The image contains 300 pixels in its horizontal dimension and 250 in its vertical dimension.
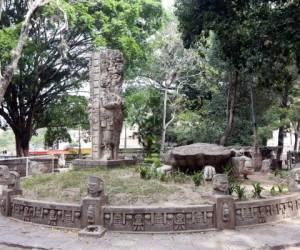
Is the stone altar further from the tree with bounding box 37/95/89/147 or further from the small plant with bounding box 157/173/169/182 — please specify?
the tree with bounding box 37/95/89/147

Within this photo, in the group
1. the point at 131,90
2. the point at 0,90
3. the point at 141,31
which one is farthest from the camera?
the point at 131,90

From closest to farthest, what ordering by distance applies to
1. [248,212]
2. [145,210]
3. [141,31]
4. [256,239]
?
1. [256,239]
2. [145,210]
3. [248,212]
4. [141,31]

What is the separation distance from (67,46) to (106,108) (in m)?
8.99

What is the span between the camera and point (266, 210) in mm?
8094

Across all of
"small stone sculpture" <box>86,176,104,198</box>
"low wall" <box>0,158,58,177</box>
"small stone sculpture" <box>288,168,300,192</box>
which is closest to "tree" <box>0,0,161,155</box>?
"low wall" <box>0,158,58,177</box>

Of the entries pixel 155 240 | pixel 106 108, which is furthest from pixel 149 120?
pixel 155 240

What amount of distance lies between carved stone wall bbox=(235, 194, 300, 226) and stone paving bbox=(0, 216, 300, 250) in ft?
0.80

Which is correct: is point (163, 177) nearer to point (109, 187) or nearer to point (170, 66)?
point (109, 187)

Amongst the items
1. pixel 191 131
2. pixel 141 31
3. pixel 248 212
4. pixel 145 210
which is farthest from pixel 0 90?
pixel 191 131

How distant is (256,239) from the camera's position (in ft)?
22.4

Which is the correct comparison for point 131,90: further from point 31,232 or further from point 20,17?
point 31,232

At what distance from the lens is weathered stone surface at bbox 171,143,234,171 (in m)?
10.8

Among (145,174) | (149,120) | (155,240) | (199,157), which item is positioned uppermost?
(149,120)

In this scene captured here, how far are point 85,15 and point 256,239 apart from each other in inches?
613
